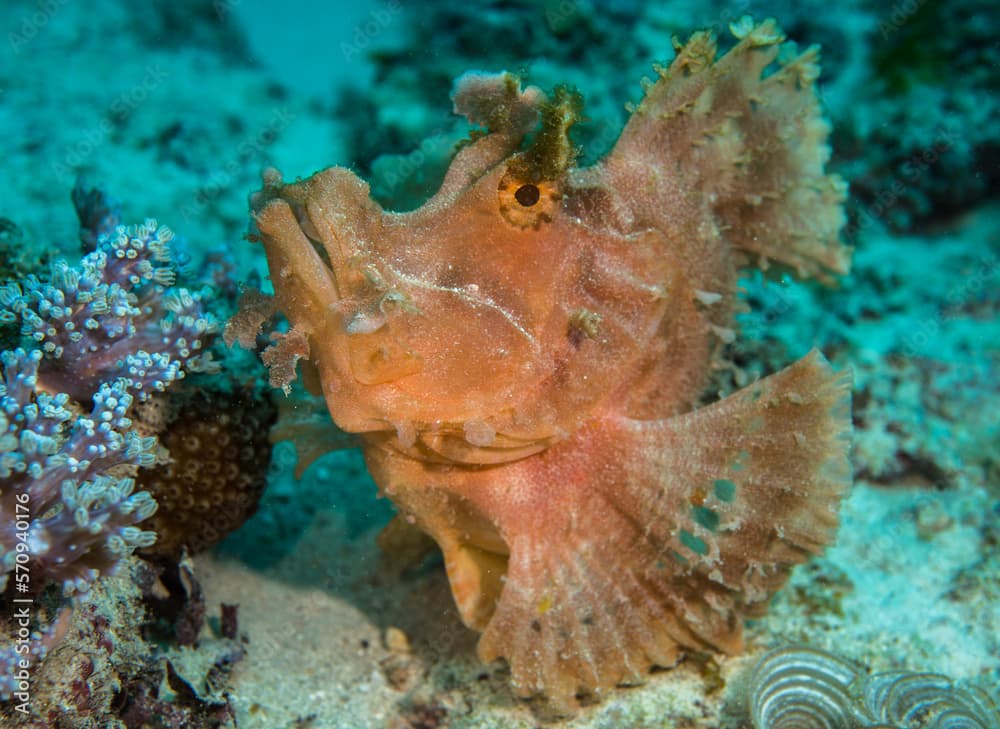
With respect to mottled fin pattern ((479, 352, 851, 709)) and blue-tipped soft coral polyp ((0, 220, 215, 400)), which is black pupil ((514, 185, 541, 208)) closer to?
mottled fin pattern ((479, 352, 851, 709))

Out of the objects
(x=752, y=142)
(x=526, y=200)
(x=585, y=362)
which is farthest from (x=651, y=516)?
(x=752, y=142)

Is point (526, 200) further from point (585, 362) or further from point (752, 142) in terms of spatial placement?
point (752, 142)

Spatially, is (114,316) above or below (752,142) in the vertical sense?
below

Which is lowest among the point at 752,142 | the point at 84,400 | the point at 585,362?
the point at 84,400

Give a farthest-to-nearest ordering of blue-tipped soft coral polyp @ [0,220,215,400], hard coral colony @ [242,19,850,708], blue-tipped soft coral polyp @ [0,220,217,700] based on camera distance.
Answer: blue-tipped soft coral polyp @ [0,220,215,400] → hard coral colony @ [242,19,850,708] → blue-tipped soft coral polyp @ [0,220,217,700]

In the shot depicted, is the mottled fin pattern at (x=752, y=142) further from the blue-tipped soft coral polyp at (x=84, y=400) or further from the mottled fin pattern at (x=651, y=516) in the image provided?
the blue-tipped soft coral polyp at (x=84, y=400)

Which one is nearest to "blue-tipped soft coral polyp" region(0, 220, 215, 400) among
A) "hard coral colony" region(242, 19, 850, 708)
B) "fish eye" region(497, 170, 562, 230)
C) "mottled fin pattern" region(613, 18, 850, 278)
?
"hard coral colony" region(242, 19, 850, 708)

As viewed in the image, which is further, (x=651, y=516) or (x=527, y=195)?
(x=651, y=516)

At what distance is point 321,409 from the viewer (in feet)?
13.3

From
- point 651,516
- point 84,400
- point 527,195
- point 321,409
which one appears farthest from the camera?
point 321,409

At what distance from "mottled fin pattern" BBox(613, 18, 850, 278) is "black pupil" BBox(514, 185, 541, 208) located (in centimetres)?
68

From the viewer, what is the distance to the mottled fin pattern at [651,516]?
3.53 m

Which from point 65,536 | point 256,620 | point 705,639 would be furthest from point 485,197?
point 256,620

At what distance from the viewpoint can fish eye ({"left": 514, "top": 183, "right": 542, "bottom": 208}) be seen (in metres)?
3.10
